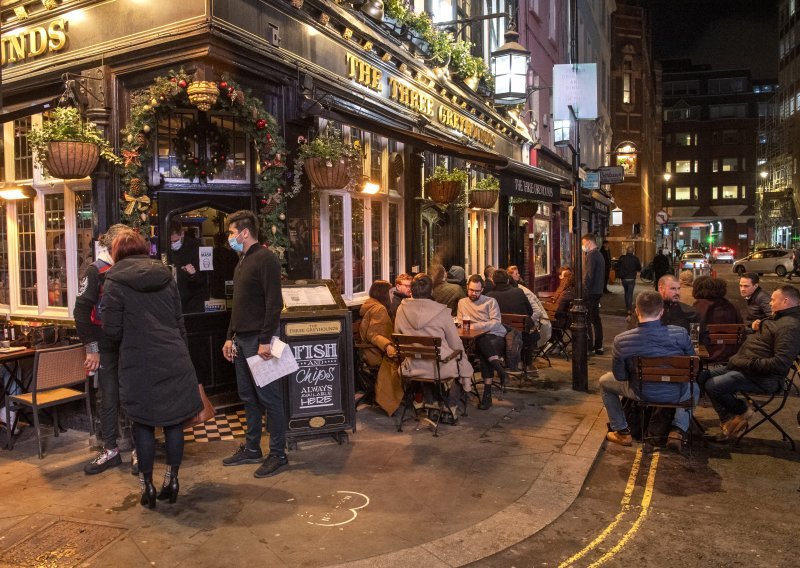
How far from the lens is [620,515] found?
509 cm

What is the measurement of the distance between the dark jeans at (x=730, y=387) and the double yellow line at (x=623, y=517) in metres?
1.00

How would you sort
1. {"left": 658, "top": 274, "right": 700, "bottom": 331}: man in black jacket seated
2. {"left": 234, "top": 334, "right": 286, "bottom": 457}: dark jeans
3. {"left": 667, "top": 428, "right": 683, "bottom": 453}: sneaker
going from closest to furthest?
1. {"left": 234, "top": 334, "right": 286, "bottom": 457}: dark jeans
2. {"left": 667, "top": 428, "right": 683, "bottom": 453}: sneaker
3. {"left": 658, "top": 274, "right": 700, "bottom": 331}: man in black jacket seated

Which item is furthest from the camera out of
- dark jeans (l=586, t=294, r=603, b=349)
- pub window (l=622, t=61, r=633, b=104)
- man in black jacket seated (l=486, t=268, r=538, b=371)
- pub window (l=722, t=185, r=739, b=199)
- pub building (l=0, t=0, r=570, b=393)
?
pub window (l=722, t=185, r=739, b=199)

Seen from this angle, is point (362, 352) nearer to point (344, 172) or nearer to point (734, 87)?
point (344, 172)

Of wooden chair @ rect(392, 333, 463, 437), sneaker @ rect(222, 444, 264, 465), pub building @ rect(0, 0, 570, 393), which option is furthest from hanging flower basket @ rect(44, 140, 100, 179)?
wooden chair @ rect(392, 333, 463, 437)

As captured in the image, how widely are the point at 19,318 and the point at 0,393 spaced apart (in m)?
1.36

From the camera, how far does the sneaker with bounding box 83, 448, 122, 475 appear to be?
5.84m

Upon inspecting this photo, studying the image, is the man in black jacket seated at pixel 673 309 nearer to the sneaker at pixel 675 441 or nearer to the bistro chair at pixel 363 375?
the sneaker at pixel 675 441

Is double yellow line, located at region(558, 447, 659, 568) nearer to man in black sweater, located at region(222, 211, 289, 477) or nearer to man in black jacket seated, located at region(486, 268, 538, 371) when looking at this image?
man in black sweater, located at region(222, 211, 289, 477)

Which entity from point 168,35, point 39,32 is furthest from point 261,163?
point 39,32

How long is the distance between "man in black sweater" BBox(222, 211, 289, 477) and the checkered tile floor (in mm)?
995

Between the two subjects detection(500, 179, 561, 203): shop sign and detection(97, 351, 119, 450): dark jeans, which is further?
detection(500, 179, 561, 203): shop sign

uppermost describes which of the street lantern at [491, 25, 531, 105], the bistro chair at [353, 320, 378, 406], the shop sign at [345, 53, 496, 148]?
the street lantern at [491, 25, 531, 105]

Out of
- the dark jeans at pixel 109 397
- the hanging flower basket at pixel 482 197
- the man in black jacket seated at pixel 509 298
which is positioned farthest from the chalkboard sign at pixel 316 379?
the hanging flower basket at pixel 482 197
